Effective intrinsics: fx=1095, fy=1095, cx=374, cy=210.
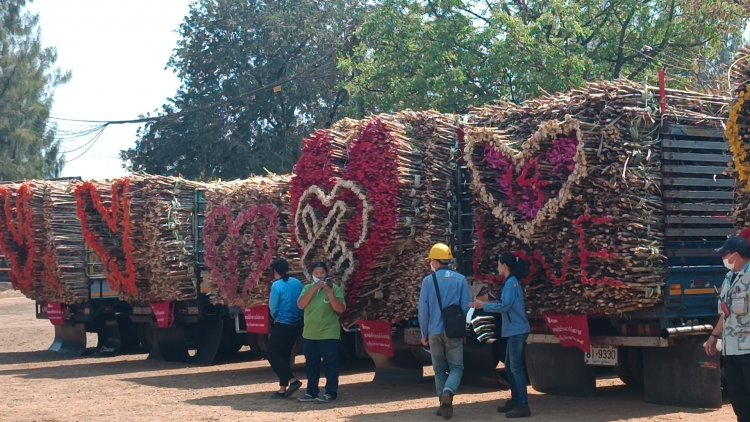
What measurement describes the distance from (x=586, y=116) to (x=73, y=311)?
14.6m

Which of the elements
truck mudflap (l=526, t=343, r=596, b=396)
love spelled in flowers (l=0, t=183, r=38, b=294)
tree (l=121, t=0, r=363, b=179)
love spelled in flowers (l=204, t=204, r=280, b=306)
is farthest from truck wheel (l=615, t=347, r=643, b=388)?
tree (l=121, t=0, r=363, b=179)

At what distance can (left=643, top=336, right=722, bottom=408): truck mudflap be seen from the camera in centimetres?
1068

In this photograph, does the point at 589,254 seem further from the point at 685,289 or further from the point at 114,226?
the point at 114,226

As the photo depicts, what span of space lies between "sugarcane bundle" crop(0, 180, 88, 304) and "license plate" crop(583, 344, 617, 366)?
1283 cm

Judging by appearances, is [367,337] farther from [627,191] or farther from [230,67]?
[230,67]

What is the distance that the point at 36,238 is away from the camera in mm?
21688

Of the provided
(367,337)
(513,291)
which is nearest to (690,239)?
(513,291)

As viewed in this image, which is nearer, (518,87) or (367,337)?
(367,337)

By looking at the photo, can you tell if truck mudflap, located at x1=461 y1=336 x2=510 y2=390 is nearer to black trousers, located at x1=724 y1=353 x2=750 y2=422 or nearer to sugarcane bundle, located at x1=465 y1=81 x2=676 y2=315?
sugarcane bundle, located at x1=465 y1=81 x2=676 y2=315

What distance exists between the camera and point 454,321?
425 inches

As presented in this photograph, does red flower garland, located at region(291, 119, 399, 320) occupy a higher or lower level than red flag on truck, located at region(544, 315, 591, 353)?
higher

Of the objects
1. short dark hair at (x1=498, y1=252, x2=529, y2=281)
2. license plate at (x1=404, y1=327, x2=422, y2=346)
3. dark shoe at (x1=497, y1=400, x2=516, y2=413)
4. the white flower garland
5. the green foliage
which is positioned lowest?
dark shoe at (x1=497, y1=400, x2=516, y2=413)

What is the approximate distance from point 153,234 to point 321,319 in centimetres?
712

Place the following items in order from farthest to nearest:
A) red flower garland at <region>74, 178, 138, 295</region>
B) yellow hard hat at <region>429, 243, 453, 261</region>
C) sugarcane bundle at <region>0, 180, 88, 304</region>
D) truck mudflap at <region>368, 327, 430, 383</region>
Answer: sugarcane bundle at <region>0, 180, 88, 304</region> < red flower garland at <region>74, 178, 138, 295</region> < truck mudflap at <region>368, 327, 430, 383</region> < yellow hard hat at <region>429, 243, 453, 261</region>
